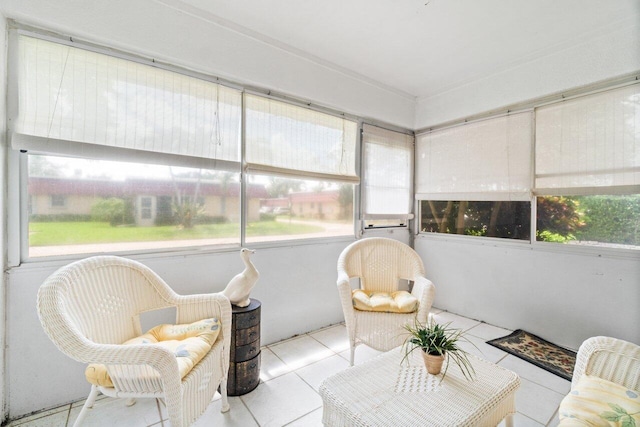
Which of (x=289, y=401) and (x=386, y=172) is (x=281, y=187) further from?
(x=289, y=401)

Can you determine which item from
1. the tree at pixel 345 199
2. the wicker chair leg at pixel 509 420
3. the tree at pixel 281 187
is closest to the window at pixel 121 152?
the tree at pixel 281 187

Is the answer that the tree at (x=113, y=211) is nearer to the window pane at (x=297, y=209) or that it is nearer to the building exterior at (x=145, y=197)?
the building exterior at (x=145, y=197)

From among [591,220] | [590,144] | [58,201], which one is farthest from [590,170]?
[58,201]

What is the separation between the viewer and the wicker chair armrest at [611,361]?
1.29 metres

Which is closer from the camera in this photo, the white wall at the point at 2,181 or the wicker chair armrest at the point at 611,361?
the wicker chair armrest at the point at 611,361

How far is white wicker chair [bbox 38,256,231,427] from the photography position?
1.16m

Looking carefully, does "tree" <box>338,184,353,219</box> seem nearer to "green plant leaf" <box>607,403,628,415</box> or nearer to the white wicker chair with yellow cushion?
the white wicker chair with yellow cushion

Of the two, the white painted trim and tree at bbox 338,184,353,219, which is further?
tree at bbox 338,184,353,219

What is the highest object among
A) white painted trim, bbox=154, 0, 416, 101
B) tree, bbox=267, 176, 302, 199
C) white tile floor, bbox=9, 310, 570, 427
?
white painted trim, bbox=154, 0, 416, 101

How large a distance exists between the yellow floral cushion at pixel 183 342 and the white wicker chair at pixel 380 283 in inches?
38.9

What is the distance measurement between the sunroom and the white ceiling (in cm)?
2

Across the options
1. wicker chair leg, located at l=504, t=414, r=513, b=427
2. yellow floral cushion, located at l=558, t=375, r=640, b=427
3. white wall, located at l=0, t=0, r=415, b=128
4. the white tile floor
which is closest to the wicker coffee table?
wicker chair leg, located at l=504, t=414, r=513, b=427

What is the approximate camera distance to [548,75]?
2539mm

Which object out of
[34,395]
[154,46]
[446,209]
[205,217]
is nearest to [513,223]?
[446,209]
